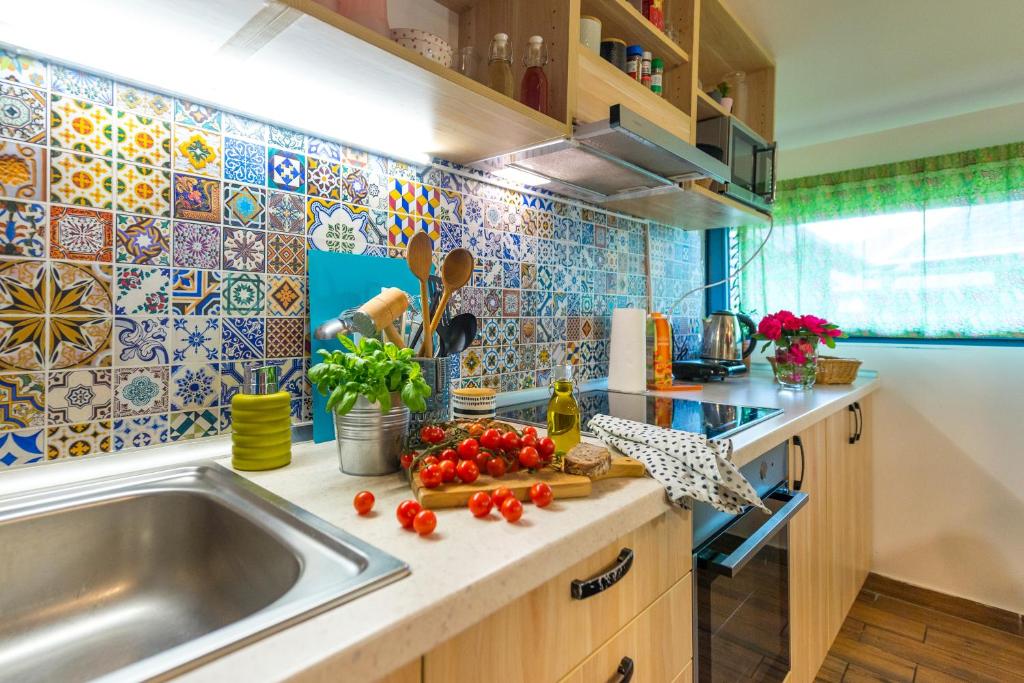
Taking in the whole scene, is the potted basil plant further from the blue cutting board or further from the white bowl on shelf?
the white bowl on shelf

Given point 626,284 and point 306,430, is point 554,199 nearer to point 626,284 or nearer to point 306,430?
point 626,284

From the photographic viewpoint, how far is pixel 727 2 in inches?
65.6

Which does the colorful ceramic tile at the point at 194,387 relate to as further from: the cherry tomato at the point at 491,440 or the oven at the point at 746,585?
the oven at the point at 746,585

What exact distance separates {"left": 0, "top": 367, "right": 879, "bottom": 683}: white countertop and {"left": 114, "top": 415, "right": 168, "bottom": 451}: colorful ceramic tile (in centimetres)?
2

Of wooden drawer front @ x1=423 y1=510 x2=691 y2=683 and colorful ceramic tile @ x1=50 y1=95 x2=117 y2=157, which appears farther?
colorful ceramic tile @ x1=50 y1=95 x2=117 y2=157

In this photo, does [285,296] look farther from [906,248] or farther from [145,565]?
[906,248]

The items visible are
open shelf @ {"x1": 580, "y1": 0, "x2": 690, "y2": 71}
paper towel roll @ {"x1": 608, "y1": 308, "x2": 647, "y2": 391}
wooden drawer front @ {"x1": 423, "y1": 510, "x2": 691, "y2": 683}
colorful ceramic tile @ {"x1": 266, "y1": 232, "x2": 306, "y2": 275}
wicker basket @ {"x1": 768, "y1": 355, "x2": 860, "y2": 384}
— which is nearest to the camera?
wooden drawer front @ {"x1": 423, "y1": 510, "x2": 691, "y2": 683}

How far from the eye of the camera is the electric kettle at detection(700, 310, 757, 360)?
2.22 meters

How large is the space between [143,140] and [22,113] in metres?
0.14

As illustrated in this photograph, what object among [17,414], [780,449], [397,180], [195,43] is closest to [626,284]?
[780,449]

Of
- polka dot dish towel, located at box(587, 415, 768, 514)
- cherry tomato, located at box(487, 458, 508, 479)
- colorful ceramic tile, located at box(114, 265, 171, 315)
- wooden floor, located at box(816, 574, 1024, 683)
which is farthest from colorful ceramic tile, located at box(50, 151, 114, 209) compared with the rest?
wooden floor, located at box(816, 574, 1024, 683)

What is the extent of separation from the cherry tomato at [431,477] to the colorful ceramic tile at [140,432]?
483mm

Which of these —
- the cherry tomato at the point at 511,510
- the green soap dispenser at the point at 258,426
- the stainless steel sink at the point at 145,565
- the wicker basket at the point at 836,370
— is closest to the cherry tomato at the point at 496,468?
the cherry tomato at the point at 511,510

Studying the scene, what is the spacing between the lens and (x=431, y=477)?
71cm
